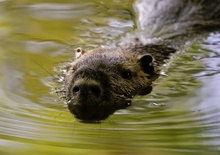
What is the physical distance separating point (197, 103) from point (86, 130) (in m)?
1.04

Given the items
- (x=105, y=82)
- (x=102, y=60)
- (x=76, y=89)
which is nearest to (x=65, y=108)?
(x=76, y=89)

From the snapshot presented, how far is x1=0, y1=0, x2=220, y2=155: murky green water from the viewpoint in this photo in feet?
11.4

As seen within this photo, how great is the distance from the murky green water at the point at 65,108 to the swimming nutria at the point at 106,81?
0.09m

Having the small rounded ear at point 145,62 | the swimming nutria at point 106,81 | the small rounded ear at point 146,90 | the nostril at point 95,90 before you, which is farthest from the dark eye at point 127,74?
the nostril at point 95,90

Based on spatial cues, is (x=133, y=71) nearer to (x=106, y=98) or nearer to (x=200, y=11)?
(x=106, y=98)

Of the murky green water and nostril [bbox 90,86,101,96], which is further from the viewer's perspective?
nostril [bbox 90,86,101,96]

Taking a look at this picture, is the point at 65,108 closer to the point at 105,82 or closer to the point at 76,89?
the point at 76,89

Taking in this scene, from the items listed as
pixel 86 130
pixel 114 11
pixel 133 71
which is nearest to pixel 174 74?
pixel 133 71

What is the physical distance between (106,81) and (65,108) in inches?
13.9

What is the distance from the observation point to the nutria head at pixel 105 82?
394 cm

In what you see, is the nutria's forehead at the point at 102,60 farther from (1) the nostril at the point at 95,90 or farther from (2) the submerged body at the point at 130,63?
(1) the nostril at the point at 95,90

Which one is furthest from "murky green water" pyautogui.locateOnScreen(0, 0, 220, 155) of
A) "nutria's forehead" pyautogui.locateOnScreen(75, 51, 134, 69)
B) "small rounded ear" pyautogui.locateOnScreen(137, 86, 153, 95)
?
"nutria's forehead" pyautogui.locateOnScreen(75, 51, 134, 69)

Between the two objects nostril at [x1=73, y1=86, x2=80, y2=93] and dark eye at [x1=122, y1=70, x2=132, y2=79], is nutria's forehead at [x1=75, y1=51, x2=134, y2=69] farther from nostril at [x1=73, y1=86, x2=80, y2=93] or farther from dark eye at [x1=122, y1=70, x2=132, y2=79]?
nostril at [x1=73, y1=86, x2=80, y2=93]

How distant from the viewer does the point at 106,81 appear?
412 cm
